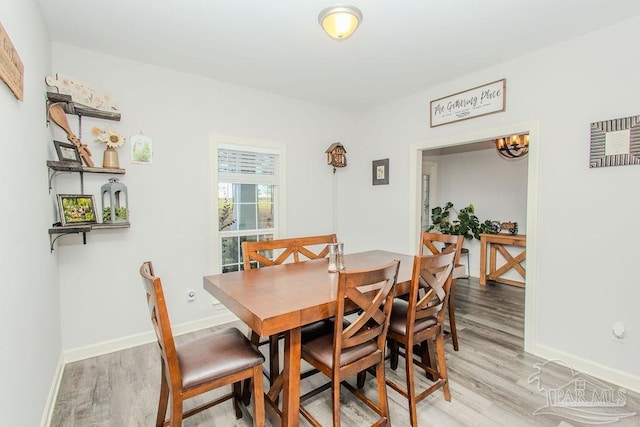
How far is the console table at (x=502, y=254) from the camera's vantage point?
4.56 meters

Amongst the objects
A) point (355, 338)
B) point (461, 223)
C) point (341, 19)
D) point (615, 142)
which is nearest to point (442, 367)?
point (355, 338)

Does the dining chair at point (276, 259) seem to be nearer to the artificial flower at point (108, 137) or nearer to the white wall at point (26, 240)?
the white wall at point (26, 240)

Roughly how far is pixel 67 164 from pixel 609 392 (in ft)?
13.9

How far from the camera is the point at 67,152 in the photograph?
7.80 feet

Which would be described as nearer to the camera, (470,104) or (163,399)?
(163,399)

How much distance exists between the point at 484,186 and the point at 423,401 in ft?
13.9

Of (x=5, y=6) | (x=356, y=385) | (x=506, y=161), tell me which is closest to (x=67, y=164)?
(x=5, y=6)

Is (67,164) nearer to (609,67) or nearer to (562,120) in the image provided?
(562,120)

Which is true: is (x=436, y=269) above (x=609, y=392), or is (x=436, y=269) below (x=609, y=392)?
above

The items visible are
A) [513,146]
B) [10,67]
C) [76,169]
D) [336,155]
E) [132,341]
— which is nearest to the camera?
[10,67]

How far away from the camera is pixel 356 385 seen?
85.7 inches

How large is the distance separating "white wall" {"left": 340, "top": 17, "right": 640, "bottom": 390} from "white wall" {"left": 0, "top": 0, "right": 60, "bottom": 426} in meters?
3.46

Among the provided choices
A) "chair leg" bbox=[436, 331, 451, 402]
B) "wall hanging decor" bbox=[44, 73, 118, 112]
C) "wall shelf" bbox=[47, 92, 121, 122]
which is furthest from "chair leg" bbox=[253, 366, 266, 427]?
"wall hanging decor" bbox=[44, 73, 118, 112]

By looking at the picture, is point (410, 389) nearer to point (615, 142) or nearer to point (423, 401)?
point (423, 401)
